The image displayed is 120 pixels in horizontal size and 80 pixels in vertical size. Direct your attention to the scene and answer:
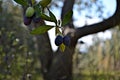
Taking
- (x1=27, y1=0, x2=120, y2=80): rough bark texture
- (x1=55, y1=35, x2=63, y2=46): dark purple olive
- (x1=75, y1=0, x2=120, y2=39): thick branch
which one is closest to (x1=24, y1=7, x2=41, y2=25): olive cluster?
(x1=55, y1=35, x2=63, y2=46): dark purple olive

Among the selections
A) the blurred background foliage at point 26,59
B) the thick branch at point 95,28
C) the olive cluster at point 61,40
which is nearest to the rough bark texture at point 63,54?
the thick branch at point 95,28

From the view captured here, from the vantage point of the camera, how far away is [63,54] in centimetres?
692

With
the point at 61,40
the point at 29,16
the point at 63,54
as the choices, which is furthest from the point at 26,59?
the point at 29,16

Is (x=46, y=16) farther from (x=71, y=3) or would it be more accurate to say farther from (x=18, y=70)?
(x=71, y=3)

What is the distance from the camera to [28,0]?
1411mm

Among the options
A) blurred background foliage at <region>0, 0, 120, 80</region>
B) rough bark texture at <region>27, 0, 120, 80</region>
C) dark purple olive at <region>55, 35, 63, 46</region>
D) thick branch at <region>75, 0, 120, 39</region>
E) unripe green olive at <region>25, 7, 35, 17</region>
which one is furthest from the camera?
rough bark texture at <region>27, 0, 120, 80</region>

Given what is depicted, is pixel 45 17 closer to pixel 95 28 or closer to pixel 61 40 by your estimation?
pixel 61 40

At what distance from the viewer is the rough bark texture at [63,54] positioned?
20.1 ft

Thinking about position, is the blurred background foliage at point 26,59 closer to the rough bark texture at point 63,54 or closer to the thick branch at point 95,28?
the thick branch at point 95,28

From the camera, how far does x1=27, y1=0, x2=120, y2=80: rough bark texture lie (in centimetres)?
613

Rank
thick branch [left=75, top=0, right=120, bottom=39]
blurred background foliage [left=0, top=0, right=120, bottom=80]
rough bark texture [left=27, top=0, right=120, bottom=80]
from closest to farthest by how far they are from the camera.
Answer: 1. blurred background foliage [left=0, top=0, right=120, bottom=80]
2. thick branch [left=75, top=0, right=120, bottom=39]
3. rough bark texture [left=27, top=0, right=120, bottom=80]

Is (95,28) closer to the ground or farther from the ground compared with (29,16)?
closer to the ground

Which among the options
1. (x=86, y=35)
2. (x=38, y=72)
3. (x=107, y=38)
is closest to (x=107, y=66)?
(x=107, y=38)

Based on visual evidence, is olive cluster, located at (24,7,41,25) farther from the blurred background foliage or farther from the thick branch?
the thick branch
